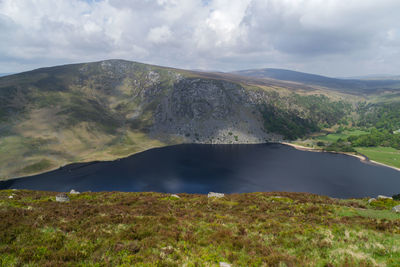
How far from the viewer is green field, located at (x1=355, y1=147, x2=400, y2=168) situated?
5572 inches

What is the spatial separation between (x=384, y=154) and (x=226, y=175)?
141327 mm

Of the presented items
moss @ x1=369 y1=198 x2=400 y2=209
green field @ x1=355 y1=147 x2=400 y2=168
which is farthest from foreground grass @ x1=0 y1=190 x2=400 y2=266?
green field @ x1=355 y1=147 x2=400 y2=168

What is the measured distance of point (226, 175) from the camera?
12156 cm

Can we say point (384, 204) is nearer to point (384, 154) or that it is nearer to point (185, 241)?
point (185, 241)

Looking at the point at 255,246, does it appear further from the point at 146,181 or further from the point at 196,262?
the point at 146,181

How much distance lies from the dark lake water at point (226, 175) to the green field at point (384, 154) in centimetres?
1606

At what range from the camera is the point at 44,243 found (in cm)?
1139

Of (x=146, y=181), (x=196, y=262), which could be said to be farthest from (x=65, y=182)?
(x=196, y=262)

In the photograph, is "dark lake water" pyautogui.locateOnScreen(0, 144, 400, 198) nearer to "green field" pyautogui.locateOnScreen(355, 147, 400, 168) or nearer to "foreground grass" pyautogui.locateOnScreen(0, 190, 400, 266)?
"green field" pyautogui.locateOnScreen(355, 147, 400, 168)

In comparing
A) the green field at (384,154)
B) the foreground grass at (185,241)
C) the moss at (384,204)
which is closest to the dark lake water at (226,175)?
the green field at (384,154)

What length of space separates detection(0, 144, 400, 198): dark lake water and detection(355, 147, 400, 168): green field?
632 inches

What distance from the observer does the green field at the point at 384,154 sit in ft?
464

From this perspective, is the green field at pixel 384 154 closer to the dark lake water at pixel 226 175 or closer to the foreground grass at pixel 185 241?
the dark lake water at pixel 226 175

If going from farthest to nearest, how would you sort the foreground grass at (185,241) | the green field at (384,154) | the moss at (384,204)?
the green field at (384,154)
the moss at (384,204)
the foreground grass at (185,241)
